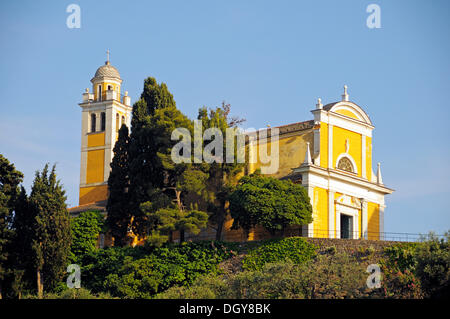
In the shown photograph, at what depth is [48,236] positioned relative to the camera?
4556 centimetres

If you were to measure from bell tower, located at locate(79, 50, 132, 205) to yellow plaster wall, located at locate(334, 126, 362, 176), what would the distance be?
1846 centimetres

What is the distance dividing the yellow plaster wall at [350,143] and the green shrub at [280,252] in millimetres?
6882

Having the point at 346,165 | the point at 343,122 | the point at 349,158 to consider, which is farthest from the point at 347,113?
the point at 346,165

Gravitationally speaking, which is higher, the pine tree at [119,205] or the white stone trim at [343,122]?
the white stone trim at [343,122]

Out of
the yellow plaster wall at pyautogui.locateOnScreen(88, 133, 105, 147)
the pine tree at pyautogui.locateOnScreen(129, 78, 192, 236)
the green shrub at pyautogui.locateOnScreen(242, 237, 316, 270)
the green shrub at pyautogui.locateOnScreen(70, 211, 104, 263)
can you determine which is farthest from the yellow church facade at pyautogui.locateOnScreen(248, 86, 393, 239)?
the yellow plaster wall at pyautogui.locateOnScreen(88, 133, 105, 147)

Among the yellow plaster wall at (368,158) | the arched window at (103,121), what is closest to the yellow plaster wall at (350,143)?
the yellow plaster wall at (368,158)

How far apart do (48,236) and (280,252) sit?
423 inches

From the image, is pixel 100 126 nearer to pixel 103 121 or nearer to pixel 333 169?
pixel 103 121

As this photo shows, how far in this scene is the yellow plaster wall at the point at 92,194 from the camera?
6338 centimetres

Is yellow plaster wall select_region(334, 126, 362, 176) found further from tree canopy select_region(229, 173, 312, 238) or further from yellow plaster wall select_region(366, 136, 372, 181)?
tree canopy select_region(229, 173, 312, 238)

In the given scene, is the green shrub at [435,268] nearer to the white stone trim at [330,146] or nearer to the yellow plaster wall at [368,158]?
the white stone trim at [330,146]

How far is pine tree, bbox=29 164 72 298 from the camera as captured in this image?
4544 centimetres
